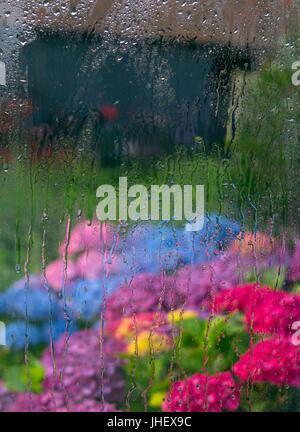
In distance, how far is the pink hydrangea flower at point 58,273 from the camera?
38.5 inches

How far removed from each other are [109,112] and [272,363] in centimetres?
84

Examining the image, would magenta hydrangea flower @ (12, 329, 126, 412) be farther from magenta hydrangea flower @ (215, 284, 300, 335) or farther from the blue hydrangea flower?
magenta hydrangea flower @ (215, 284, 300, 335)

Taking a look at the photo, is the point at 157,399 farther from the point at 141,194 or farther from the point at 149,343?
the point at 141,194

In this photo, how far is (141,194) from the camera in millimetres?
1001

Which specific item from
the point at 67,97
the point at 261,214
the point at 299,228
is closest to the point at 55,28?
the point at 67,97

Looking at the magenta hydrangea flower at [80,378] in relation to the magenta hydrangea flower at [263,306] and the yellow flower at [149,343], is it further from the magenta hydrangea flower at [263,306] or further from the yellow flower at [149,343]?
the magenta hydrangea flower at [263,306]

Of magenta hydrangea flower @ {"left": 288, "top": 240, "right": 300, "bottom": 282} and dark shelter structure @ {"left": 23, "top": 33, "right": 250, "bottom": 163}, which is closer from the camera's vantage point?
dark shelter structure @ {"left": 23, "top": 33, "right": 250, "bottom": 163}

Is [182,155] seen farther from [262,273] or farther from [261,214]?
[262,273]

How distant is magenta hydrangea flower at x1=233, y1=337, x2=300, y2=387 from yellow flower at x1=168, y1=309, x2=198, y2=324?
0.63ft

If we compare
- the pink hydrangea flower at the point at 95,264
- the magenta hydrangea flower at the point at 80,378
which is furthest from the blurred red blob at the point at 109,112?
the magenta hydrangea flower at the point at 80,378

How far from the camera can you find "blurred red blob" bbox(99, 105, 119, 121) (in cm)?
98

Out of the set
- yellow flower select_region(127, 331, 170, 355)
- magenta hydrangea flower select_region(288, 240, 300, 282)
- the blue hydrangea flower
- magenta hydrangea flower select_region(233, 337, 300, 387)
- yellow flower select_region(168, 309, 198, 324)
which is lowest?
magenta hydrangea flower select_region(233, 337, 300, 387)

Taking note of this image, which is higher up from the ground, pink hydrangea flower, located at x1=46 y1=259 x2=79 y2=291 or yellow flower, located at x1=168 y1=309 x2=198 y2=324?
pink hydrangea flower, located at x1=46 y1=259 x2=79 y2=291

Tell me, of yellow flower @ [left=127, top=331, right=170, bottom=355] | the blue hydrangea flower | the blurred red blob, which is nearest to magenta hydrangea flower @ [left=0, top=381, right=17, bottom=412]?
the blue hydrangea flower
